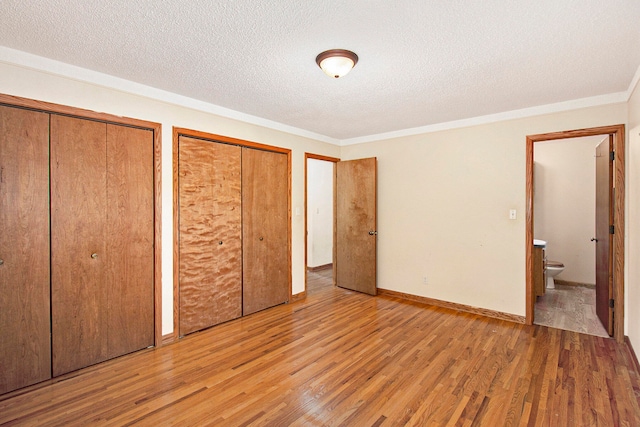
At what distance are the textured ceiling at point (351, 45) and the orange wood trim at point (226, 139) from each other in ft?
1.20

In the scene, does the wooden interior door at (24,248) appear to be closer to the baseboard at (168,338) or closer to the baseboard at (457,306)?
the baseboard at (168,338)

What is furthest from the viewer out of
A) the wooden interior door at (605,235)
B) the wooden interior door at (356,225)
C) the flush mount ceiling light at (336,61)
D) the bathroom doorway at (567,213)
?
the bathroom doorway at (567,213)

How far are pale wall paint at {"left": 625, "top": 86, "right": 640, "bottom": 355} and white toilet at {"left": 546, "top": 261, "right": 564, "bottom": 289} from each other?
76.2 inches

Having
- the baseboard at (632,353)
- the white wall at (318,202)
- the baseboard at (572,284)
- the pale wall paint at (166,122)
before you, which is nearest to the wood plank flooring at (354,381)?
the baseboard at (632,353)

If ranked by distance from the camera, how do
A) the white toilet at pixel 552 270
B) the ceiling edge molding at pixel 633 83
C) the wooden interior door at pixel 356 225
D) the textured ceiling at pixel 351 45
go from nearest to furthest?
1. the textured ceiling at pixel 351 45
2. the ceiling edge molding at pixel 633 83
3. the wooden interior door at pixel 356 225
4. the white toilet at pixel 552 270

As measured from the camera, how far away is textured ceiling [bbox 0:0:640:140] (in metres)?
1.76

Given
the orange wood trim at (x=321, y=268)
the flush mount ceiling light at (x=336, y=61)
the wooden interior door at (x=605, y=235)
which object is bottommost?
the orange wood trim at (x=321, y=268)

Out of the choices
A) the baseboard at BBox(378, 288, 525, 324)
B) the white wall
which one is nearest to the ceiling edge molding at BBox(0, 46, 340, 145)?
the white wall

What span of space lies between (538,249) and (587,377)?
216 cm

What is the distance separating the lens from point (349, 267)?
5.04 metres

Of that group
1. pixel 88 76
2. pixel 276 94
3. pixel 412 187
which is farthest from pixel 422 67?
pixel 88 76

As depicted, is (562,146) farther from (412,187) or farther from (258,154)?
(258,154)

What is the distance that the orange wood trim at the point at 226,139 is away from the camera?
10.5ft

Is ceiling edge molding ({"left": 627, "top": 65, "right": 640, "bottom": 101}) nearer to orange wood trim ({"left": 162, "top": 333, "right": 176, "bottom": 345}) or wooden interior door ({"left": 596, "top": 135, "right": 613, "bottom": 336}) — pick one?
wooden interior door ({"left": 596, "top": 135, "right": 613, "bottom": 336})
